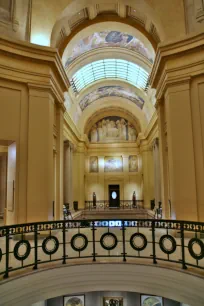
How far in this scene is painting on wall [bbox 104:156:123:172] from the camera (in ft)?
89.1

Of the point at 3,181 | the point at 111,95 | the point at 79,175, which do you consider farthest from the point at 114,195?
the point at 3,181

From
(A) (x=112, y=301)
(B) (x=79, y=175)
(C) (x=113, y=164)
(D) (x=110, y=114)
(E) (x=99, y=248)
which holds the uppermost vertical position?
(D) (x=110, y=114)

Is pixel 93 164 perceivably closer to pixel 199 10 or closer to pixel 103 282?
pixel 199 10

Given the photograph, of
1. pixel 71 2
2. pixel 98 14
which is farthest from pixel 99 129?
pixel 71 2

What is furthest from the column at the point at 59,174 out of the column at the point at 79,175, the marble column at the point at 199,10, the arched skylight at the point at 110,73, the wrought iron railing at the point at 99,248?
the column at the point at 79,175

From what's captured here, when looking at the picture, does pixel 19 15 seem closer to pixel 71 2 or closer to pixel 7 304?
pixel 71 2

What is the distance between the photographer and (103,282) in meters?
5.32

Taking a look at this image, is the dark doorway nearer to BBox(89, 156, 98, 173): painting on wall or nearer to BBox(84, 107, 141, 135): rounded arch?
BBox(89, 156, 98, 173): painting on wall

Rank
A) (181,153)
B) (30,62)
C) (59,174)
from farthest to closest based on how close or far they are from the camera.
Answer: (59,174) < (30,62) < (181,153)

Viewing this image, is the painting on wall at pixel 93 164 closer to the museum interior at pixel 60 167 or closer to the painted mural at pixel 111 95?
the painted mural at pixel 111 95

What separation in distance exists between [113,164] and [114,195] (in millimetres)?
3278

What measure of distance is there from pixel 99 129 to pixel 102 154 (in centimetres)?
273

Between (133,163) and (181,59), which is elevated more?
(181,59)

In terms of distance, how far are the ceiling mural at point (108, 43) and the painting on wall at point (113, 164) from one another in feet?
45.2
